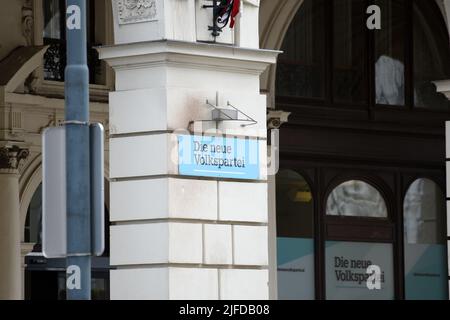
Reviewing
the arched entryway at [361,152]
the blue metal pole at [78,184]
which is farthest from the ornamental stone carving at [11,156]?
the blue metal pole at [78,184]

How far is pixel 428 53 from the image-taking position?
26.4m

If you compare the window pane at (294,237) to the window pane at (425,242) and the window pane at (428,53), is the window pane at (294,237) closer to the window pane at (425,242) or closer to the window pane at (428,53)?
the window pane at (425,242)

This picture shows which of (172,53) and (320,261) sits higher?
(172,53)

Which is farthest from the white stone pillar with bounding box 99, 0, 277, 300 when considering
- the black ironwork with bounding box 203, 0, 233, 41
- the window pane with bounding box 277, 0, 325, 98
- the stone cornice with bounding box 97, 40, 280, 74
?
the window pane with bounding box 277, 0, 325, 98

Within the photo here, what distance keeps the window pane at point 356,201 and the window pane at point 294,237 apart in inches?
21.8

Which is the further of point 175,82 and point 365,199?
point 365,199

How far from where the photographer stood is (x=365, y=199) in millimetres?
25656

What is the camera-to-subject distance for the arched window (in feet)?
81.0

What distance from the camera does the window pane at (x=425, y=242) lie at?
1025 inches

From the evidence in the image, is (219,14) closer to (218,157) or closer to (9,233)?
(218,157)
